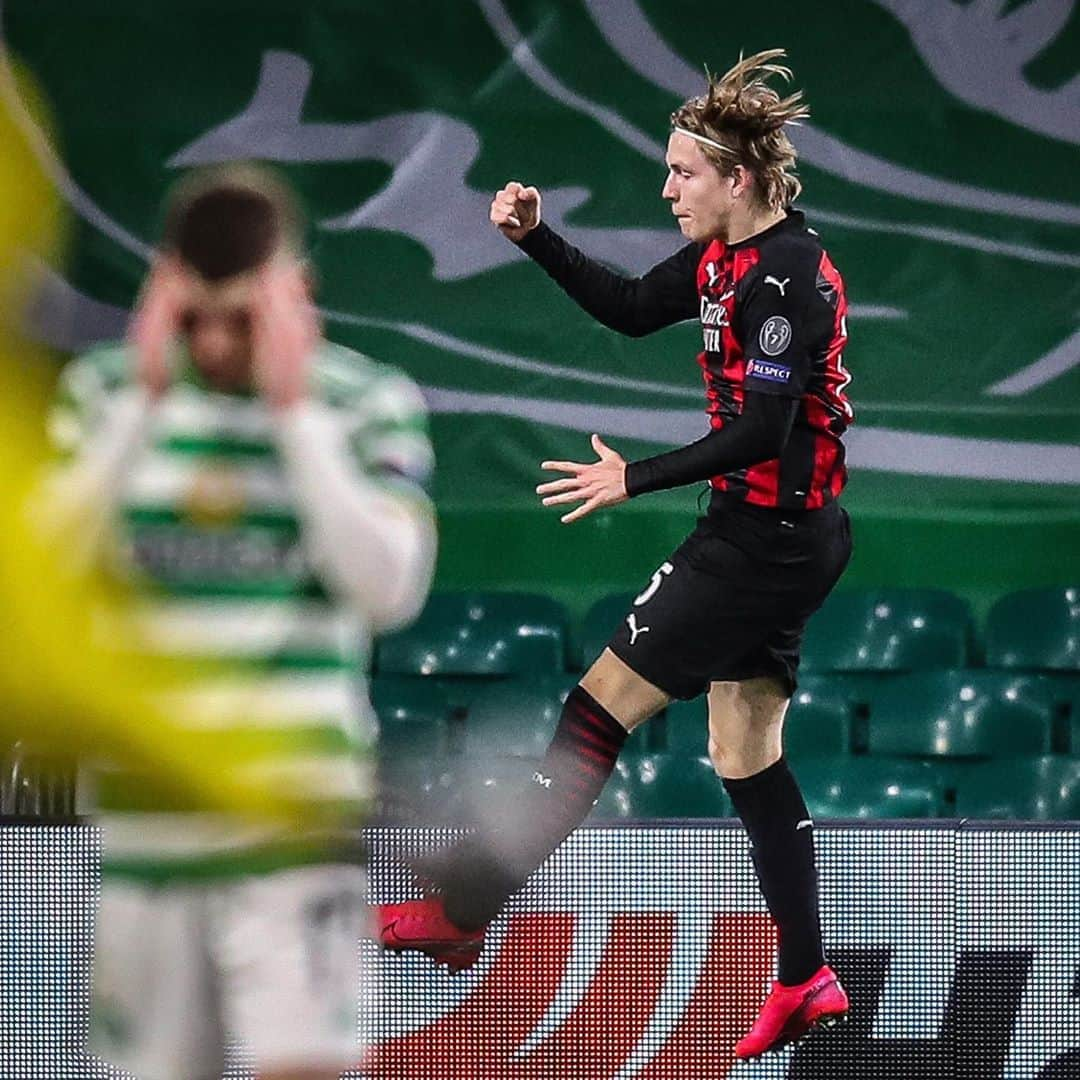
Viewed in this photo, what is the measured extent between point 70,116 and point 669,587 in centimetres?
442

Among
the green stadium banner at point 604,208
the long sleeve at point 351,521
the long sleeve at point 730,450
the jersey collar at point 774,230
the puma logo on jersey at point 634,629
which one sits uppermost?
the green stadium banner at point 604,208

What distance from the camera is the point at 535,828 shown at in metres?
4.66

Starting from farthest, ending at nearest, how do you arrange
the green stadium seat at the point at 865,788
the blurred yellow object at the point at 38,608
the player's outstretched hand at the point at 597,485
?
the green stadium seat at the point at 865,788 → the player's outstretched hand at the point at 597,485 → the blurred yellow object at the point at 38,608

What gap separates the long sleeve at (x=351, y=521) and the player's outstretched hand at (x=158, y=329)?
0.52 ft

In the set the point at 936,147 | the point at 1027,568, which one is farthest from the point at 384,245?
the point at 1027,568

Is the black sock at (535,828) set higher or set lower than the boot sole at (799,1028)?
higher

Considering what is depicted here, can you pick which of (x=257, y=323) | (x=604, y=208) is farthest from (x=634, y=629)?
(x=604, y=208)

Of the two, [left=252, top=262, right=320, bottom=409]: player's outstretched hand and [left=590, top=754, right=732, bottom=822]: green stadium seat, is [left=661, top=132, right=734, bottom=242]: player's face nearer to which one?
[left=252, top=262, right=320, bottom=409]: player's outstretched hand

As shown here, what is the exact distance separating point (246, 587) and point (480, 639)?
16.3 feet

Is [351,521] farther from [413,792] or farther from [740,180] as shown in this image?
[413,792]

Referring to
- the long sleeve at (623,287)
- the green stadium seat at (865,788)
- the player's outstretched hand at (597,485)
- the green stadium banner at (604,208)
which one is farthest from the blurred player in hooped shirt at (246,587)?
the green stadium banner at (604,208)

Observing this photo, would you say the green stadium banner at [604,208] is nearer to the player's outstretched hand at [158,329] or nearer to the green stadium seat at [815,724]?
the green stadium seat at [815,724]

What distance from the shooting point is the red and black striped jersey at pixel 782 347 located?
448 centimetres

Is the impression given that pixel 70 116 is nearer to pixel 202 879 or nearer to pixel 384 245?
pixel 384 245
